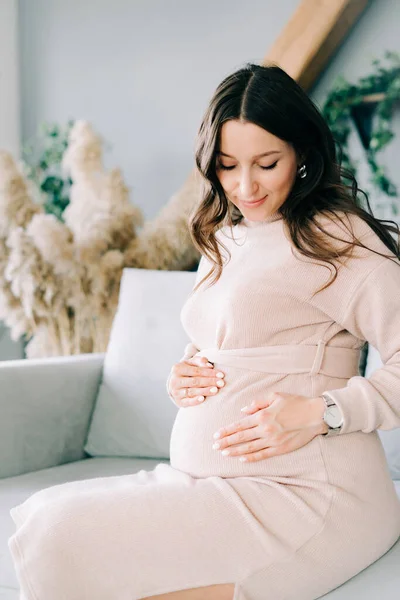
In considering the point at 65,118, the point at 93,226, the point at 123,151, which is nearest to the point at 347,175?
the point at 93,226

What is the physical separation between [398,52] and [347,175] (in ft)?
5.10

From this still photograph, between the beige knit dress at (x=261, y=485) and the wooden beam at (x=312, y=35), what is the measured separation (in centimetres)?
160

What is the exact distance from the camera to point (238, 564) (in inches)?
39.9

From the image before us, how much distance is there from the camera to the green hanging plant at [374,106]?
104 inches

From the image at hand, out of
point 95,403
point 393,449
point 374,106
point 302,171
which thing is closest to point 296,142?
point 302,171

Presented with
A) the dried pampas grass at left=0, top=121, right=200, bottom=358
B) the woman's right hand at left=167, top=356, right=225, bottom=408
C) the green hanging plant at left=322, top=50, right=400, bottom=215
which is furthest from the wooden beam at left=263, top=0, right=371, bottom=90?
the woman's right hand at left=167, top=356, right=225, bottom=408

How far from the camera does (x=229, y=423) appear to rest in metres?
1.17

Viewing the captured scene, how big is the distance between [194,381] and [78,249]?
56.8 inches

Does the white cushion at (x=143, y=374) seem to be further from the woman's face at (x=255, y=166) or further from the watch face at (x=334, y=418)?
the watch face at (x=334, y=418)

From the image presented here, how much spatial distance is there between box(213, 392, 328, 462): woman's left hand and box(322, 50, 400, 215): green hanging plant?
1690 millimetres

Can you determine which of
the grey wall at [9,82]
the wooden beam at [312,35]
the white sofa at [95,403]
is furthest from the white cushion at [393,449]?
the grey wall at [9,82]

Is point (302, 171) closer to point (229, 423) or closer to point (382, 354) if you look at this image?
point (382, 354)

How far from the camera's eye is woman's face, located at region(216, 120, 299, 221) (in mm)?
1186

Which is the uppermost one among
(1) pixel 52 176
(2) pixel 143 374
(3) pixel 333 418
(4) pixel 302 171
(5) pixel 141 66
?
(5) pixel 141 66
